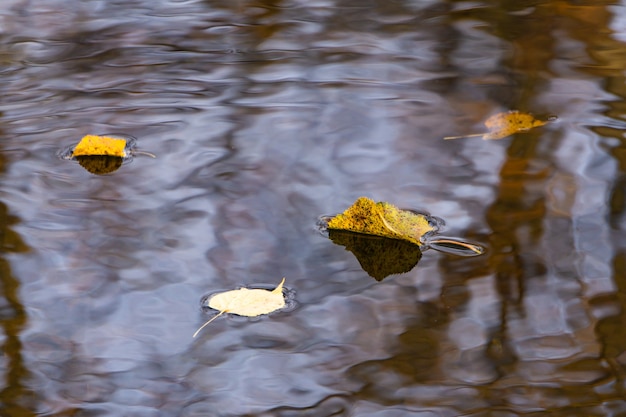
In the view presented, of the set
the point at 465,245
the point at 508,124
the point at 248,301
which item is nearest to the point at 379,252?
the point at 465,245

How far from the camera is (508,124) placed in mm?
2199

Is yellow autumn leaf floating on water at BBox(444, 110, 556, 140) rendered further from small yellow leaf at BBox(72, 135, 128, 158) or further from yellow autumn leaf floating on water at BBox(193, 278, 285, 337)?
small yellow leaf at BBox(72, 135, 128, 158)

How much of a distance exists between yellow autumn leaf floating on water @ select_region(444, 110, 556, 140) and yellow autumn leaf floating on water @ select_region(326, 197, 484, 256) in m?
0.44

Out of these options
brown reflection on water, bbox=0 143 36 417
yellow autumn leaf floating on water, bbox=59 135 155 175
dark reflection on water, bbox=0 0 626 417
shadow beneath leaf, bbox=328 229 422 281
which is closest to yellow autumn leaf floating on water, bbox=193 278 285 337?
dark reflection on water, bbox=0 0 626 417

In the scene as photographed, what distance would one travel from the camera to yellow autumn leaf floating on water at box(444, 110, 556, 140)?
2166 mm

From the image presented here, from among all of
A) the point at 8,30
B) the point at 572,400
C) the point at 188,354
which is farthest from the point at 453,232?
the point at 8,30

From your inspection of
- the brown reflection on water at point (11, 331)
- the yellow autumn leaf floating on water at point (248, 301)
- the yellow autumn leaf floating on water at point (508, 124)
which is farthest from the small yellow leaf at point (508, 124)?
the brown reflection on water at point (11, 331)

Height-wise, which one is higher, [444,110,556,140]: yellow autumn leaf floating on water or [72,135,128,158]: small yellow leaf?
[72,135,128,158]: small yellow leaf

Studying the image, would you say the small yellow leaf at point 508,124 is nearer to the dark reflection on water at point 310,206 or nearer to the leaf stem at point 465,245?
the dark reflection on water at point 310,206

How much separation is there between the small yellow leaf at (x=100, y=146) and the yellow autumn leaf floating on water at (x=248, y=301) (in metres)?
0.66

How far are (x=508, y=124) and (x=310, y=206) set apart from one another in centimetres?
66

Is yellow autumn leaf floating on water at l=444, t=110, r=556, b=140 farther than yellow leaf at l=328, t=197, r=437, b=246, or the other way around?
yellow autumn leaf floating on water at l=444, t=110, r=556, b=140

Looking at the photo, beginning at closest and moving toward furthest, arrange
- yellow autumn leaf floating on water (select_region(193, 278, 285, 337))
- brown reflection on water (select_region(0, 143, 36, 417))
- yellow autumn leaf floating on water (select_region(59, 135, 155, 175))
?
brown reflection on water (select_region(0, 143, 36, 417)) < yellow autumn leaf floating on water (select_region(193, 278, 285, 337)) < yellow autumn leaf floating on water (select_region(59, 135, 155, 175))

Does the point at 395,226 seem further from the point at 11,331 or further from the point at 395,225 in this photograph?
the point at 11,331
